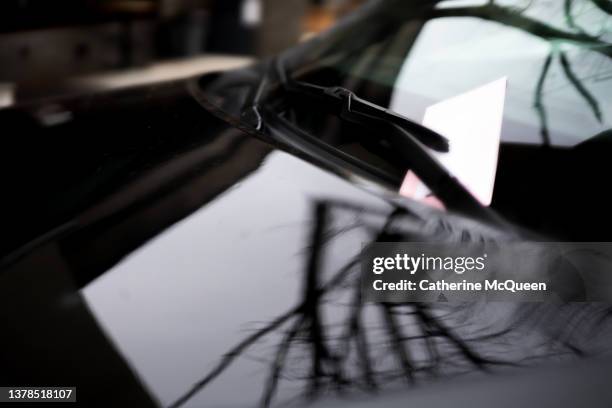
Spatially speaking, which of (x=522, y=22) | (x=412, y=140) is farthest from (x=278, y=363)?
(x=522, y=22)

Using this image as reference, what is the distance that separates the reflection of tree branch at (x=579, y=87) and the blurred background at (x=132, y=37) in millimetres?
3127

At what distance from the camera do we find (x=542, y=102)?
0.86m

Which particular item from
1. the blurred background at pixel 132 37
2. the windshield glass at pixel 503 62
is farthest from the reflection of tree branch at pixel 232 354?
the blurred background at pixel 132 37

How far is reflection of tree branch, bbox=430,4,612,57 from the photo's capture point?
0.87 metres

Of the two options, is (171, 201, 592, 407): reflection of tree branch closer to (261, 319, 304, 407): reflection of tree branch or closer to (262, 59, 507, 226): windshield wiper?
(261, 319, 304, 407): reflection of tree branch

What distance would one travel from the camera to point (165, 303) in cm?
68

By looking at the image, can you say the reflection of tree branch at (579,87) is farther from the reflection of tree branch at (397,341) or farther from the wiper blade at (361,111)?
the reflection of tree branch at (397,341)

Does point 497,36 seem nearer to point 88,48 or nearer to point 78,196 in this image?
point 78,196

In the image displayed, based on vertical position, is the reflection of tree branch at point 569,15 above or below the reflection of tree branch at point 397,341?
above

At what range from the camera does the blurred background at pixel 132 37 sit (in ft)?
14.0

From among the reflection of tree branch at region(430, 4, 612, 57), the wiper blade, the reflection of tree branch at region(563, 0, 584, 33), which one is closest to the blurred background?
the wiper blade

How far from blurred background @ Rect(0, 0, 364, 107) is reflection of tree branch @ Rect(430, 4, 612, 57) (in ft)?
9.55

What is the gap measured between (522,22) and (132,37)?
4908 mm

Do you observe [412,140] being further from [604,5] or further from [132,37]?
[132,37]
